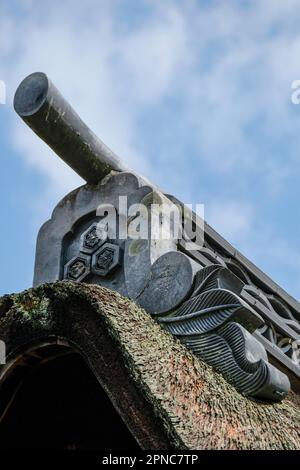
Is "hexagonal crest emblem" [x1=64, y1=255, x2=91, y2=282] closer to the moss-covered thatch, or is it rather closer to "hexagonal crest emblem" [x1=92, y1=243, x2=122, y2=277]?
"hexagonal crest emblem" [x1=92, y1=243, x2=122, y2=277]

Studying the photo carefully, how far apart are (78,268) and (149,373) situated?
162cm

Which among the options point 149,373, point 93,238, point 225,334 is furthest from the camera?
point 93,238

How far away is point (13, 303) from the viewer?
4953 mm

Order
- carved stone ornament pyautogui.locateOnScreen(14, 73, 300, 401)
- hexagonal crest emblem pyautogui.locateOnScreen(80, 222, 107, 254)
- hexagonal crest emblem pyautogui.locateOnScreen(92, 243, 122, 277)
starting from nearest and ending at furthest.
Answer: carved stone ornament pyautogui.locateOnScreen(14, 73, 300, 401) → hexagonal crest emblem pyautogui.locateOnScreen(92, 243, 122, 277) → hexagonal crest emblem pyautogui.locateOnScreen(80, 222, 107, 254)

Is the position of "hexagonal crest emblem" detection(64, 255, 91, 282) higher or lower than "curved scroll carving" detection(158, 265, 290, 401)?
higher

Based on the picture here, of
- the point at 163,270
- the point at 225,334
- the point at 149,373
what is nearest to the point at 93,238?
the point at 163,270

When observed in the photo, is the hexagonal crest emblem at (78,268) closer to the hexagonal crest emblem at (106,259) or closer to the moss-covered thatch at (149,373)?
the hexagonal crest emblem at (106,259)

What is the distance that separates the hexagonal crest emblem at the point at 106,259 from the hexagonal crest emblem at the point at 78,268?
4cm

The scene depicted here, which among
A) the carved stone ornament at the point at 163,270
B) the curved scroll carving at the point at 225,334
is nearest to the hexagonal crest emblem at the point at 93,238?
the carved stone ornament at the point at 163,270

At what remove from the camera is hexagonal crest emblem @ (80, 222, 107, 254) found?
233 inches

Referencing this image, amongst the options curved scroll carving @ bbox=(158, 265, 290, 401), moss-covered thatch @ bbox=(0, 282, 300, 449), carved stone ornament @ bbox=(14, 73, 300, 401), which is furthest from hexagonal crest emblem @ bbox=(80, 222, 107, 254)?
moss-covered thatch @ bbox=(0, 282, 300, 449)

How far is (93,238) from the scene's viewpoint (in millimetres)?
5949

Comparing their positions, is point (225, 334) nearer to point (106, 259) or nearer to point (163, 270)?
point (163, 270)

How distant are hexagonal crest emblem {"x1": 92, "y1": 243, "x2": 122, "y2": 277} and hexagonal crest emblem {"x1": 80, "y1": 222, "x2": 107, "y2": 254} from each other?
0.04 meters
